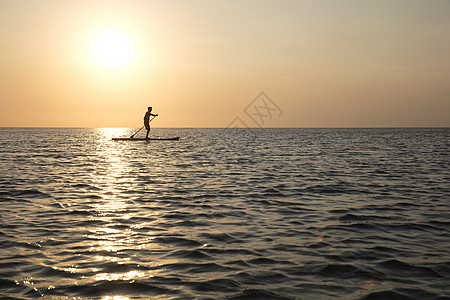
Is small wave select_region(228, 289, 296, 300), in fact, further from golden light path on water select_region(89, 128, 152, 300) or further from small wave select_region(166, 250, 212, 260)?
small wave select_region(166, 250, 212, 260)

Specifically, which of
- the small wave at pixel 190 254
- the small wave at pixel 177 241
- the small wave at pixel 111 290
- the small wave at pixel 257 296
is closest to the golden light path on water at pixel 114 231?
the small wave at pixel 111 290

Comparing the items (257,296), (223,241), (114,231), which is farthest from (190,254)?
(114,231)

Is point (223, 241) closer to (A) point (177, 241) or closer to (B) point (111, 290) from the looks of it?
(A) point (177, 241)

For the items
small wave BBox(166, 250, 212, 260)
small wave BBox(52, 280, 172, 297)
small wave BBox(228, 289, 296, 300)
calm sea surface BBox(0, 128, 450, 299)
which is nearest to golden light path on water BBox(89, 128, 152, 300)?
calm sea surface BBox(0, 128, 450, 299)

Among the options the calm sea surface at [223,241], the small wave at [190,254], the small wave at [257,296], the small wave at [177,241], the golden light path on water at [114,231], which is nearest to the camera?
the small wave at [257,296]

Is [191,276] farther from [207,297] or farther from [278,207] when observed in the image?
[278,207]

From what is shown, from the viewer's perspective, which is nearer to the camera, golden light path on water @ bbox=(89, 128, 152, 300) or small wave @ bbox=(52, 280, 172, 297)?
small wave @ bbox=(52, 280, 172, 297)

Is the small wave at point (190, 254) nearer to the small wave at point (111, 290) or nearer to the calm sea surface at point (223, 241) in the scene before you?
the calm sea surface at point (223, 241)

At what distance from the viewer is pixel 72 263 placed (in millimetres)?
6695

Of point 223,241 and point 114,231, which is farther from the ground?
point 114,231

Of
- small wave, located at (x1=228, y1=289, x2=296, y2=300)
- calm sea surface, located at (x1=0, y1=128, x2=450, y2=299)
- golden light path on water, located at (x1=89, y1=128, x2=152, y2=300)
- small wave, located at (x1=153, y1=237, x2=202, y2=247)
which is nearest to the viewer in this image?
small wave, located at (x1=228, y1=289, x2=296, y2=300)

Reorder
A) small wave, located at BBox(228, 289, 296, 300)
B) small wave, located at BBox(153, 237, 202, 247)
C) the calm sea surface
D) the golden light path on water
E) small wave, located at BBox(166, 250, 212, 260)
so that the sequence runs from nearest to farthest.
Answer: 1. small wave, located at BBox(228, 289, 296, 300)
2. the calm sea surface
3. the golden light path on water
4. small wave, located at BBox(166, 250, 212, 260)
5. small wave, located at BBox(153, 237, 202, 247)

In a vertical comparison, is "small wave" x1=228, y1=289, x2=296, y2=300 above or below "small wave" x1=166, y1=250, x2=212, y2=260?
below

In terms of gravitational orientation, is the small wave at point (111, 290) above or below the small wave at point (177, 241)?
above
